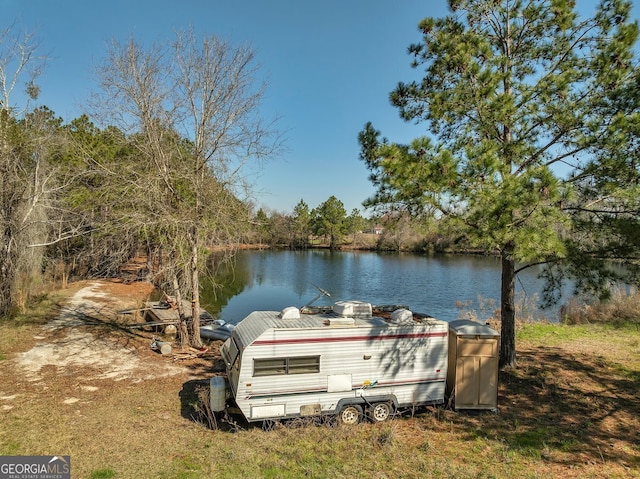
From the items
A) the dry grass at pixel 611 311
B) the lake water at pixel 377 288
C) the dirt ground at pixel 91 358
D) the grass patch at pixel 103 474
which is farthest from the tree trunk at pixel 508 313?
the grass patch at pixel 103 474

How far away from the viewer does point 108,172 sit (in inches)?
473

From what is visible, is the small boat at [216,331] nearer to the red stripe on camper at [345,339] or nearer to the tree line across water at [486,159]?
the tree line across water at [486,159]

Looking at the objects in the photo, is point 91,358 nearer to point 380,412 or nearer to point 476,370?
point 380,412

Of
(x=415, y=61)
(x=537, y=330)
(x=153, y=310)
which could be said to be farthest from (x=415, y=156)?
(x=153, y=310)

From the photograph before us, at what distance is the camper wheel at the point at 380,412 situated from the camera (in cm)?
884

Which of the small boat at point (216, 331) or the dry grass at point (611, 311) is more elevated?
the dry grass at point (611, 311)

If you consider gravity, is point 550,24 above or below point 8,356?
above

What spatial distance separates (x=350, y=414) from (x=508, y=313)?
564 centimetres

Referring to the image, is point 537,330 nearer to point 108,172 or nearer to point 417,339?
point 417,339

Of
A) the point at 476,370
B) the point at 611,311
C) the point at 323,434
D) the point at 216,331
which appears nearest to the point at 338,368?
the point at 323,434

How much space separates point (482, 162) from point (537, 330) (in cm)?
1186

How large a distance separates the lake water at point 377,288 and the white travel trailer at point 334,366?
12027 millimetres

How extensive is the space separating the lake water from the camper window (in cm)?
1261

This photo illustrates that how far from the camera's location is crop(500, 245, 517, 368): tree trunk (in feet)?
36.0
